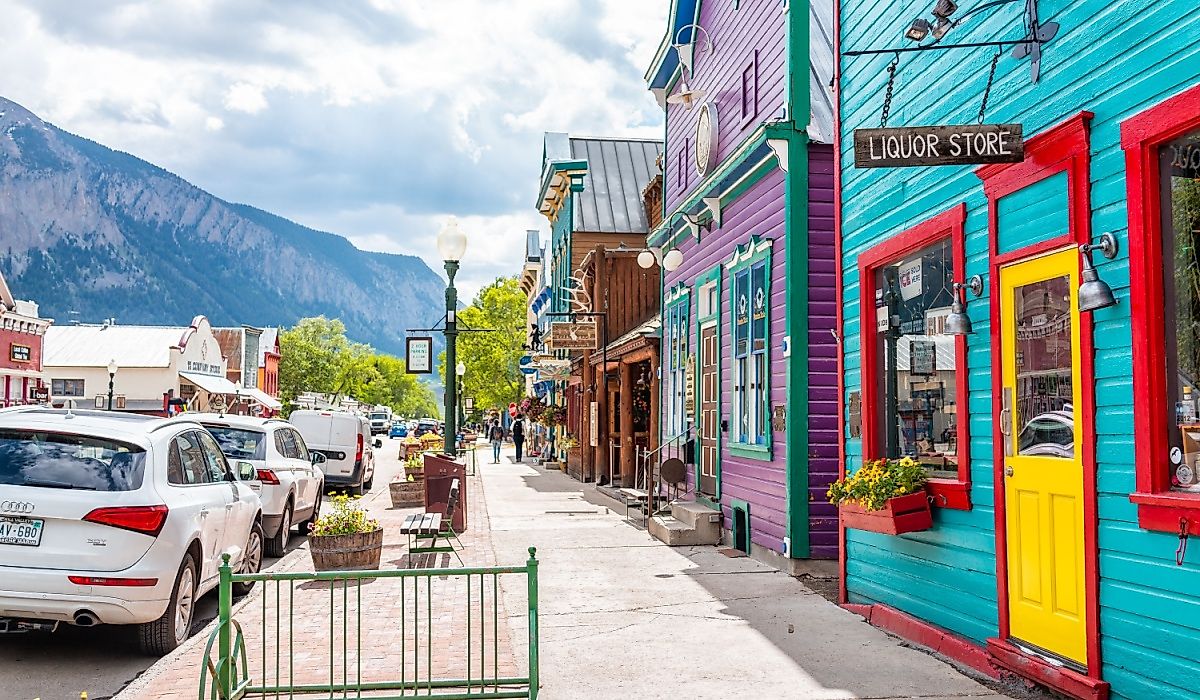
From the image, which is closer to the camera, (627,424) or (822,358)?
(822,358)

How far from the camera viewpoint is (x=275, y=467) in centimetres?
1339

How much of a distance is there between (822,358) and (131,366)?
62.9m

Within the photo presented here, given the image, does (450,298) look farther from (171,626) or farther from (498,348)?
(498,348)

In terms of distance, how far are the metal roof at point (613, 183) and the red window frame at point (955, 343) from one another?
2278 cm

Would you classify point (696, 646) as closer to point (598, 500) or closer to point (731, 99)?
point (731, 99)

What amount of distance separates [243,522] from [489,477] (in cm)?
2045

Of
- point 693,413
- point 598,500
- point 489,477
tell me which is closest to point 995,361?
point 693,413

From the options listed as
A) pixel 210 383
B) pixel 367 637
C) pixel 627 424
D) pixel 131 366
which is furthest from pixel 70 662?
pixel 210 383

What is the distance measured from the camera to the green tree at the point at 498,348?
61.6 m

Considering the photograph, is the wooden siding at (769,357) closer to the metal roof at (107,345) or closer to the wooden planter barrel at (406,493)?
the wooden planter barrel at (406,493)

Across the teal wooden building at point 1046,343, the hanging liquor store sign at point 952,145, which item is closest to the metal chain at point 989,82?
the teal wooden building at point 1046,343

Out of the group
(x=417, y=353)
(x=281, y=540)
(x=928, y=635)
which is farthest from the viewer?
(x=417, y=353)

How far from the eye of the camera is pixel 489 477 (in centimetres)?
3016

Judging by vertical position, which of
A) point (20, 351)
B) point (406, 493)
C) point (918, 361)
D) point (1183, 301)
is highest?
point (20, 351)
